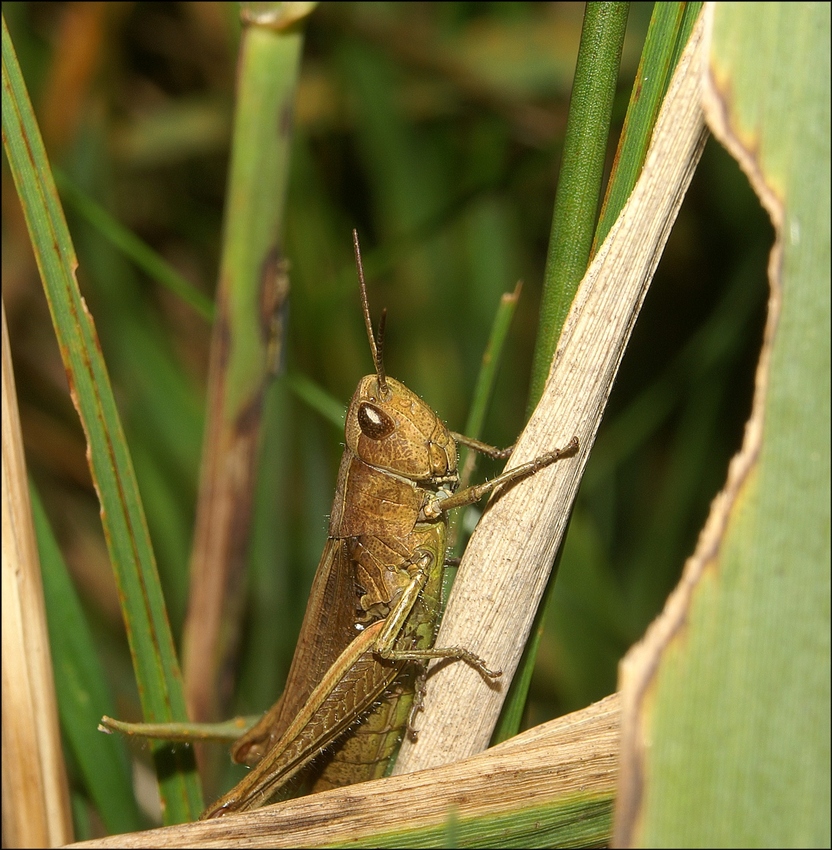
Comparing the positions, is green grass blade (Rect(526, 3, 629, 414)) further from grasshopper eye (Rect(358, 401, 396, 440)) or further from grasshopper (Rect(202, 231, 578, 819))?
grasshopper eye (Rect(358, 401, 396, 440))

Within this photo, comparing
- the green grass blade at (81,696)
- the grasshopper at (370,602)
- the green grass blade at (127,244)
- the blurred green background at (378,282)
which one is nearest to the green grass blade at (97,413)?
the green grass blade at (81,696)

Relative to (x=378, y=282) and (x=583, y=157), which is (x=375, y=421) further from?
(x=378, y=282)

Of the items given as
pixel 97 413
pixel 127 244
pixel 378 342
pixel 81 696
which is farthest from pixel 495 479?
pixel 127 244

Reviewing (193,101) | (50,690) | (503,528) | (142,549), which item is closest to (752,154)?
(503,528)

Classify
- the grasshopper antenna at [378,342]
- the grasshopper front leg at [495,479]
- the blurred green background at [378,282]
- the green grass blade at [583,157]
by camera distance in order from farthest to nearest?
the blurred green background at [378,282] < the grasshopper antenna at [378,342] < the grasshopper front leg at [495,479] < the green grass blade at [583,157]

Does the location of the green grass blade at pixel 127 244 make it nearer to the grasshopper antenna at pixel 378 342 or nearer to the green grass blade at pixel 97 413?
the grasshopper antenna at pixel 378 342

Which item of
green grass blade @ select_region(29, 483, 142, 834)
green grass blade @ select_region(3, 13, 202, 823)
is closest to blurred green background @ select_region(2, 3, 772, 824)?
green grass blade @ select_region(29, 483, 142, 834)

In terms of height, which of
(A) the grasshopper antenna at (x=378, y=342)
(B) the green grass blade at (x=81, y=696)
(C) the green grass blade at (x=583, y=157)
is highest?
(C) the green grass blade at (x=583, y=157)
